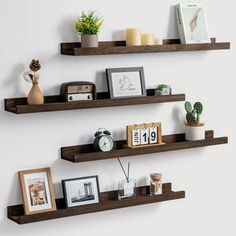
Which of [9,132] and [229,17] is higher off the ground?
[229,17]

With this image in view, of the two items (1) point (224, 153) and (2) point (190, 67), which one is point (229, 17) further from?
(1) point (224, 153)

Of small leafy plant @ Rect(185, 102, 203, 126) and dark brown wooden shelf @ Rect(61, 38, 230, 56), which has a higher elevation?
dark brown wooden shelf @ Rect(61, 38, 230, 56)

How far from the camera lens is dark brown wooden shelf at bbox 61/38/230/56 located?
330 cm

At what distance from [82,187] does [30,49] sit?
2.58 feet

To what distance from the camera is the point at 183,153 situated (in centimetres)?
384

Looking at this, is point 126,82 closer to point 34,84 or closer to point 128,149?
point 128,149

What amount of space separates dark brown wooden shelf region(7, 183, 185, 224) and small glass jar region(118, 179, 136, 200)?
0.04 m

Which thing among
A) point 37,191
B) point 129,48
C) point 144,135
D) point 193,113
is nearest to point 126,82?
point 129,48

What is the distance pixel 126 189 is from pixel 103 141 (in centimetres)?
33

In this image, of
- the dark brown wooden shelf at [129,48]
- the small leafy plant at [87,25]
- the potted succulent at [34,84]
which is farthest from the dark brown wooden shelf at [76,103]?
the small leafy plant at [87,25]

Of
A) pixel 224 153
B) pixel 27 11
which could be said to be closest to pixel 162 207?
pixel 224 153

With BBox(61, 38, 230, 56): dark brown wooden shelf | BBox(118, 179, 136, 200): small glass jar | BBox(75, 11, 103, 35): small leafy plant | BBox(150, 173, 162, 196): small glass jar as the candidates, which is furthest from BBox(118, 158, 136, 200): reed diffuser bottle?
BBox(75, 11, 103, 35): small leafy plant

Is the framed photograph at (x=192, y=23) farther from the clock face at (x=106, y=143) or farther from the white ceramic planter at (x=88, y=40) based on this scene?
the clock face at (x=106, y=143)

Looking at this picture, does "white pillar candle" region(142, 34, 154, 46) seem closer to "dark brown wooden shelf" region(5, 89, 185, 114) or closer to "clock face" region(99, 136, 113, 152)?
"dark brown wooden shelf" region(5, 89, 185, 114)
